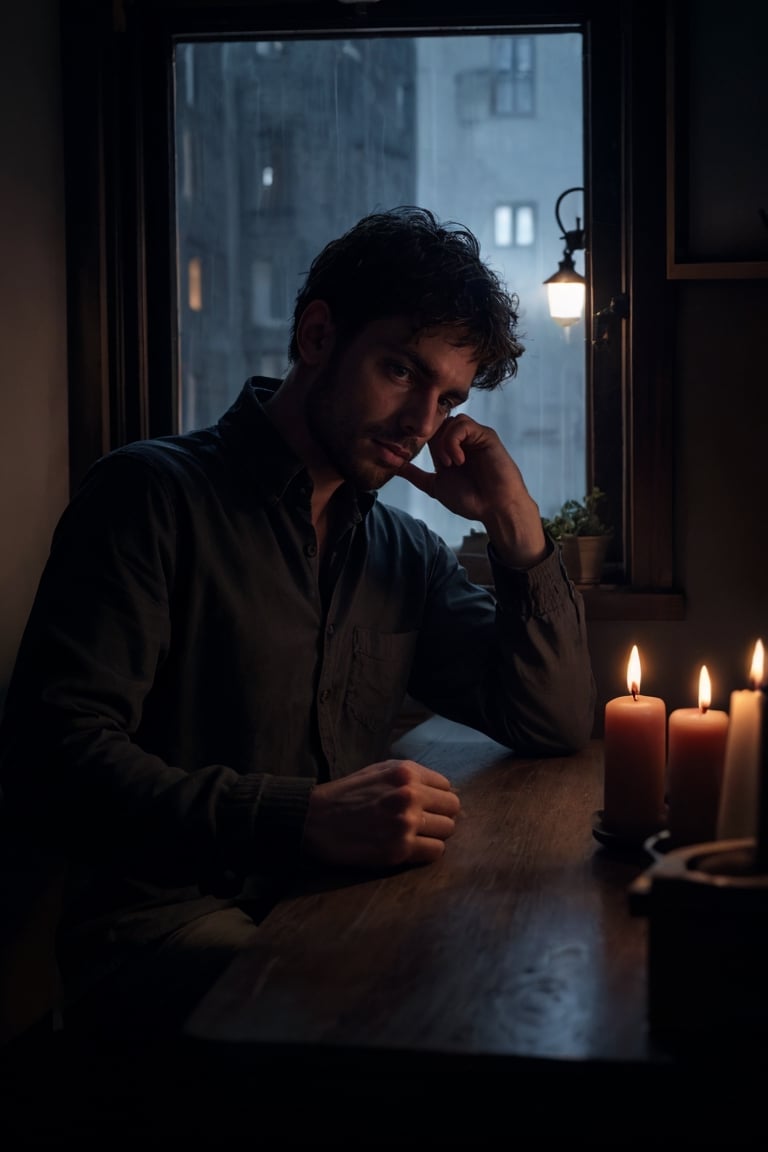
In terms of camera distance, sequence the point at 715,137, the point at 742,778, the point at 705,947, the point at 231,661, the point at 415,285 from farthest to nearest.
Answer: the point at 715,137, the point at 415,285, the point at 231,661, the point at 742,778, the point at 705,947

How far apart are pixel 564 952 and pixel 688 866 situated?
0.18 meters

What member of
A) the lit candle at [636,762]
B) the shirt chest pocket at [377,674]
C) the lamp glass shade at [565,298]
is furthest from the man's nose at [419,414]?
the lamp glass shade at [565,298]

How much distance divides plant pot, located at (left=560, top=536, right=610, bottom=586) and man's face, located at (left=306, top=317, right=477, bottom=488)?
0.66 metres

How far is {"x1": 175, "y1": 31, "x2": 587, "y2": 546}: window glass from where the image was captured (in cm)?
235

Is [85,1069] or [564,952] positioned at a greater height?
[564,952]

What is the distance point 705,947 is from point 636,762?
0.44 m

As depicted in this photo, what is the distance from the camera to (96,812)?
1201 millimetres

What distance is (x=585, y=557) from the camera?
7.22ft

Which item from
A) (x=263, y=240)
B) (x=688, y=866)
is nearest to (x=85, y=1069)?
(x=688, y=866)

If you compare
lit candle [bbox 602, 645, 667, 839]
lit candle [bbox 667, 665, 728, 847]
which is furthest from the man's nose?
lit candle [bbox 667, 665, 728, 847]

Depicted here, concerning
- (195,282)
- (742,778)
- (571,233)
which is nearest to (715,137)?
(571,233)

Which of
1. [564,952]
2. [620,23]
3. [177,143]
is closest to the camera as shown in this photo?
[564,952]

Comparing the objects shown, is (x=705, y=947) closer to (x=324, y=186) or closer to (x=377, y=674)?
(x=377, y=674)

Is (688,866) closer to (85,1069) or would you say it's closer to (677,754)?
(677,754)
